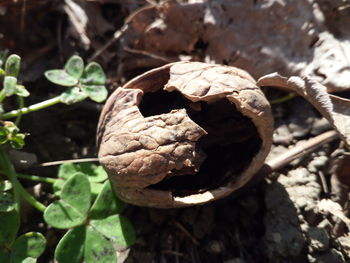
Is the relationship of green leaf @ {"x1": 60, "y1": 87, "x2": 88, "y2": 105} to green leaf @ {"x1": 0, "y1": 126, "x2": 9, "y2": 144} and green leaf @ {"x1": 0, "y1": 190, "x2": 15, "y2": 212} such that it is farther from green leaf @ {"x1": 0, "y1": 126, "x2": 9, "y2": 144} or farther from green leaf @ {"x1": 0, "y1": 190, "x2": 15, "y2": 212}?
green leaf @ {"x1": 0, "y1": 190, "x2": 15, "y2": 212}

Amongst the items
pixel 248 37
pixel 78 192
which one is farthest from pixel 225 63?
pixel 78 192

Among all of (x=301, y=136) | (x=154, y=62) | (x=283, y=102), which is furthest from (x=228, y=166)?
(x=154, y=62)

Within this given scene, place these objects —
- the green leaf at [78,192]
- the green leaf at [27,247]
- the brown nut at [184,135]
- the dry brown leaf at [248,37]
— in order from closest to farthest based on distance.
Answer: the brown nut at [184,135] < the green leaf at [27,247] < the green leaf at [78,192] < the dry brown leaf at [248,37]

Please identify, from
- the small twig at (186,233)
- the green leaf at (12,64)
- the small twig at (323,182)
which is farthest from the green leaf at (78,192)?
the small twig at (323,182)

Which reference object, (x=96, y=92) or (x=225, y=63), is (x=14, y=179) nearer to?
(x=96, y=92)

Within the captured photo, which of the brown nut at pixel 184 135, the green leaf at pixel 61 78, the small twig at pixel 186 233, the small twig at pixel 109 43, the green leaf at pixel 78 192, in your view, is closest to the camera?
the brown nut at pixel 184 135

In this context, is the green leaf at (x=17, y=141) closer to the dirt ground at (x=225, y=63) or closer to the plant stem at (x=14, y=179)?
the plant stem at (x=14, y=179)

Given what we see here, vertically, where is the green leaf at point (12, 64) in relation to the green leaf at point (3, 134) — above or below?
above
